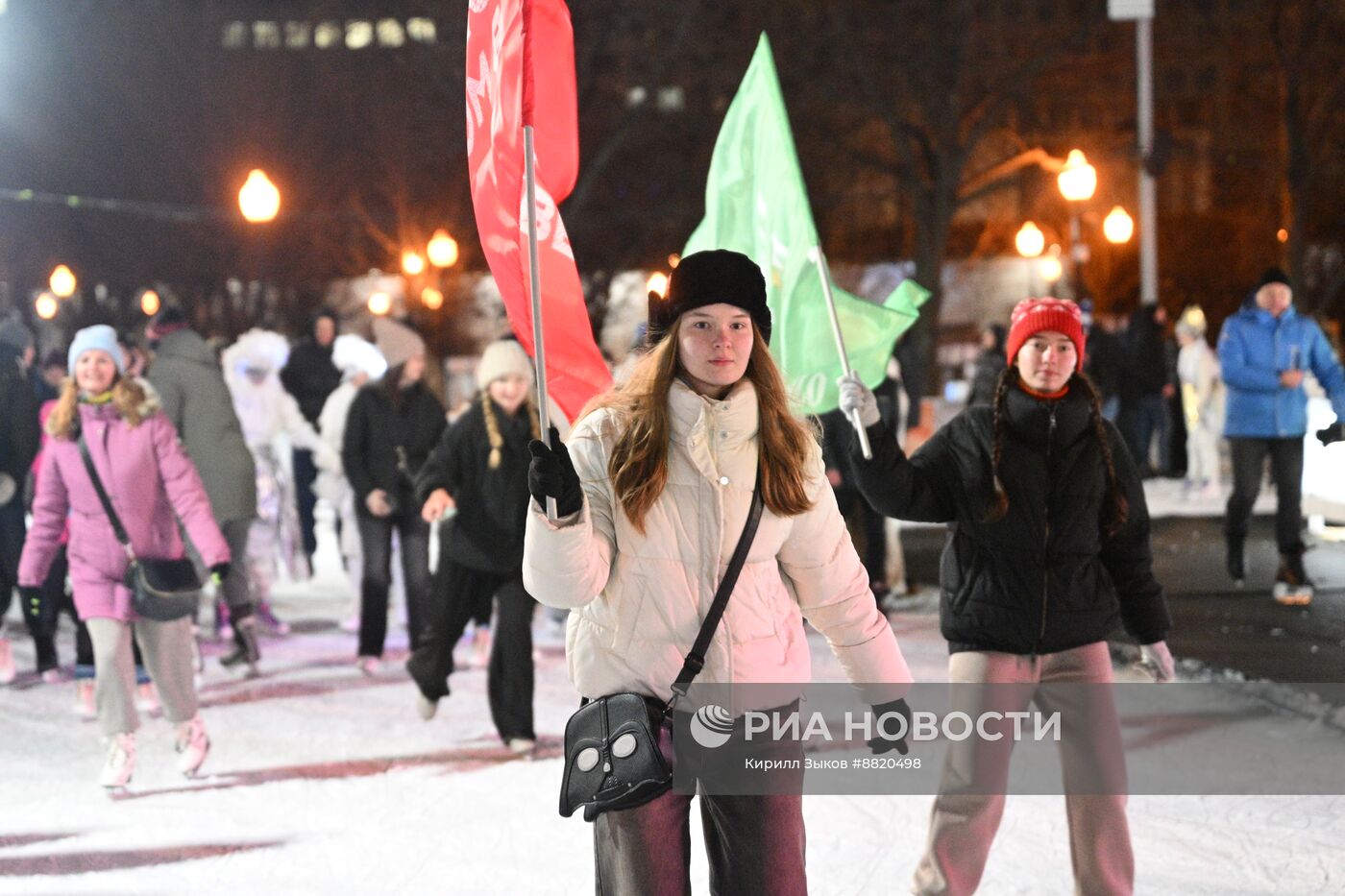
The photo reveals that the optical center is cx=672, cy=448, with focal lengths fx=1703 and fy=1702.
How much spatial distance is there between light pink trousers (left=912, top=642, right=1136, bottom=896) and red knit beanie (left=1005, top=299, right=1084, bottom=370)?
83 cm

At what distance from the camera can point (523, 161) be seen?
3973 millimetres

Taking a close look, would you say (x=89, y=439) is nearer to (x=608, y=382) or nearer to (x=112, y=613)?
(x=112, y=613)

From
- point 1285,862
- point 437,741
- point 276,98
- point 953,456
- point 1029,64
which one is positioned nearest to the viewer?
point 953,456

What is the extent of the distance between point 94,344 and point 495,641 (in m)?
2.00

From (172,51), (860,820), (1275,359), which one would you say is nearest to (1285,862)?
(860,820)

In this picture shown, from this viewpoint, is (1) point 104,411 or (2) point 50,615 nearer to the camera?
(1) point 104,411

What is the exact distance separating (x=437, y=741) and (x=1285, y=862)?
11.9 ft

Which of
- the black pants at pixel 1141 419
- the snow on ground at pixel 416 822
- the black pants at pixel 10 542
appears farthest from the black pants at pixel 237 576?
the black pants at pixel 1141 419

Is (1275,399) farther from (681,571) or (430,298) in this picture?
(430,298)

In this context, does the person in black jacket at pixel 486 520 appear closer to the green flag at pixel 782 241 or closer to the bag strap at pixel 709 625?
the green flag at pixel 782 241

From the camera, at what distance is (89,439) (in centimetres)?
650

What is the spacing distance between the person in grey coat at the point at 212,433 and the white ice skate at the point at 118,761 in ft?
8.30

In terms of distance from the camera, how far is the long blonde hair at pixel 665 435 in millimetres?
3260

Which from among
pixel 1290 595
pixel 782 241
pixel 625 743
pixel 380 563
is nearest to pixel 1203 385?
pixel 1290 595
